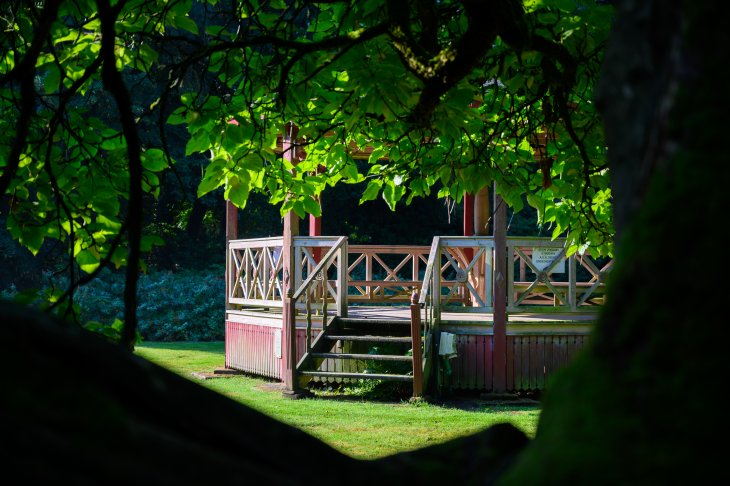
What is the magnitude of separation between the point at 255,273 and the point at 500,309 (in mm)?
5046

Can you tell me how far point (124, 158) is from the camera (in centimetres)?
481

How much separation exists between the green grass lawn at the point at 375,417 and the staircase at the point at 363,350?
1.34ft

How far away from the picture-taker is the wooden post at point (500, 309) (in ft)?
41.4

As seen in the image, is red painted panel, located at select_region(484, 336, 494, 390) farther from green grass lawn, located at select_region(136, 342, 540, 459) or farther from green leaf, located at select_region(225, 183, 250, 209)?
green leaf, located at select_region(225, 183, 250, 209)

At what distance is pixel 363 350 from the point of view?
13.2 metres

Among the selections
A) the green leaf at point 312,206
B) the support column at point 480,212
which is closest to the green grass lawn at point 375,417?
the green leaf at point 312,206

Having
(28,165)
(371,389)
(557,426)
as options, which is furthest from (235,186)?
(371,389)

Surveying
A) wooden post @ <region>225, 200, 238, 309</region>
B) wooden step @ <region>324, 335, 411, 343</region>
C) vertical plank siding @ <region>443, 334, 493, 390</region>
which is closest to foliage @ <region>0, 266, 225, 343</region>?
wooden post @ <region>225, 200, 238, 309</region>

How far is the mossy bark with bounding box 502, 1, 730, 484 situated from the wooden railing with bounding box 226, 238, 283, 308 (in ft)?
42.5

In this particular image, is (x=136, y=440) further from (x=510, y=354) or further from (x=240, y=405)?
(x=510, y=354)

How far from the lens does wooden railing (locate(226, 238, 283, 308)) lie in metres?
14.7

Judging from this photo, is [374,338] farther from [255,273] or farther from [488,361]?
[255,273]

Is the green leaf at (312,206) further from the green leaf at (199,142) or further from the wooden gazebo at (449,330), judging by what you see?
the wooden gazebo at (449,330)

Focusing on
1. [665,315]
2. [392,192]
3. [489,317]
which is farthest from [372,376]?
[665,315]
